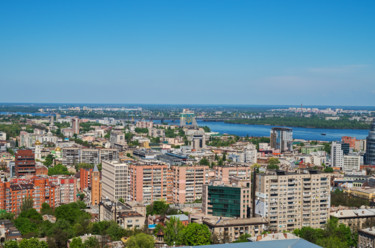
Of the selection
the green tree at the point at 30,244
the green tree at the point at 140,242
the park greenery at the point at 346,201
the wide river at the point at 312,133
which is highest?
the green tree at the point at 140,242

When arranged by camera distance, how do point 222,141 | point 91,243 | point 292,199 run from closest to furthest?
1. point 91,243
2. point 292,199
3. point 222,141

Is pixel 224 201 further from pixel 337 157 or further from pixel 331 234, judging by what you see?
pixel 337 157

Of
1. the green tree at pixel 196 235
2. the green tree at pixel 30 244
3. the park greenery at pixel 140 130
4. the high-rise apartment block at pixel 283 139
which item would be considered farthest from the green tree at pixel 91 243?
the park greenery at pixel 140 130

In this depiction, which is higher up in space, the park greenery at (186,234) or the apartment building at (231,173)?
the apartment building at (231,173)

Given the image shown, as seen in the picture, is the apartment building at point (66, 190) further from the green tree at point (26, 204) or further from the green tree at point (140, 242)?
the green tree at point (140, 242)

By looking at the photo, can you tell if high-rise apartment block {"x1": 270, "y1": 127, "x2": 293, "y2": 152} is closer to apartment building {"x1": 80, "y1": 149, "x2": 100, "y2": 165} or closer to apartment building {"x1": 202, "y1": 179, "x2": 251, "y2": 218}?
apartment building {"x1": 80, "y1": 149, "x2": 100, "y2": 165}

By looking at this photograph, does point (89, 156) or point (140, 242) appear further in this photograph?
point (89, 156)

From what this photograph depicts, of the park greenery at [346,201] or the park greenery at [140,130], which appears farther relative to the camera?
the park greenery at [140,130]

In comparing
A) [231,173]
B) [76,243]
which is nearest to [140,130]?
[231,173]
